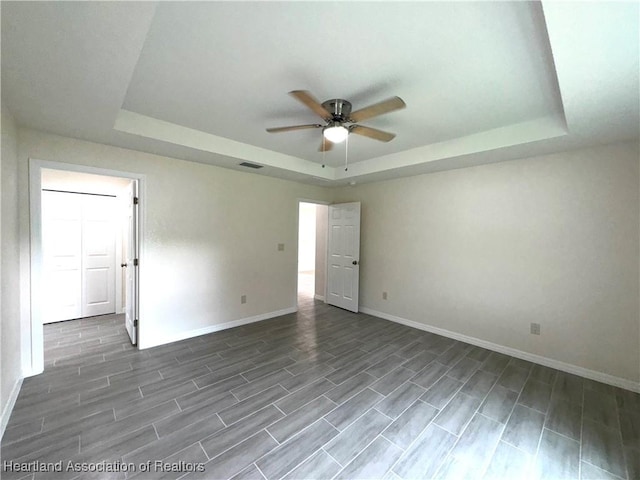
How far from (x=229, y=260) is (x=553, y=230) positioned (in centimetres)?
423

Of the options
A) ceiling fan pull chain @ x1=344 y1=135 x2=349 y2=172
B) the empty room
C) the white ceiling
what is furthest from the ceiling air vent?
ceiling fan pull chain @ x1=344 y1=135 x2=349 y2=172

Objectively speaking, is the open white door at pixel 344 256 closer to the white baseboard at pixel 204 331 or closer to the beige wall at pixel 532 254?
the beige wall at pixel 532 254

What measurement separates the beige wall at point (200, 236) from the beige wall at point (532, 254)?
6.76 feet

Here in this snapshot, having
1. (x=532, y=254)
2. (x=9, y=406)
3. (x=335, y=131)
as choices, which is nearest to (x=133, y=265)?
(x=9, y=406)

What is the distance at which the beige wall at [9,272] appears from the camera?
1.96 meters

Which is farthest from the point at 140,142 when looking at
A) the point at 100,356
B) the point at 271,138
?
the point at 100,356

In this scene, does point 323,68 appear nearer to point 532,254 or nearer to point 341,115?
point 341,115

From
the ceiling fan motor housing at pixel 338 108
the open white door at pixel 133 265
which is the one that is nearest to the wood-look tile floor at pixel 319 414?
the open white door at pixel 133 265

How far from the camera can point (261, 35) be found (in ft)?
4.96

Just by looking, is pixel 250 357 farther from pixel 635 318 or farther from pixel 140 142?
pixel 635 318

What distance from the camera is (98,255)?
4496 millimetres

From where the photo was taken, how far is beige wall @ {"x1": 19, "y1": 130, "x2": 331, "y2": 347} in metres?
3.02

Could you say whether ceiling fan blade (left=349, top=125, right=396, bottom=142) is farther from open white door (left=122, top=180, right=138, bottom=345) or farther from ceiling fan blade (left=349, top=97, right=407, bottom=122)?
open white door (left=122, top=180, right=138, bottom=345)

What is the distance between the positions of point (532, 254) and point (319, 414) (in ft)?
9.84
